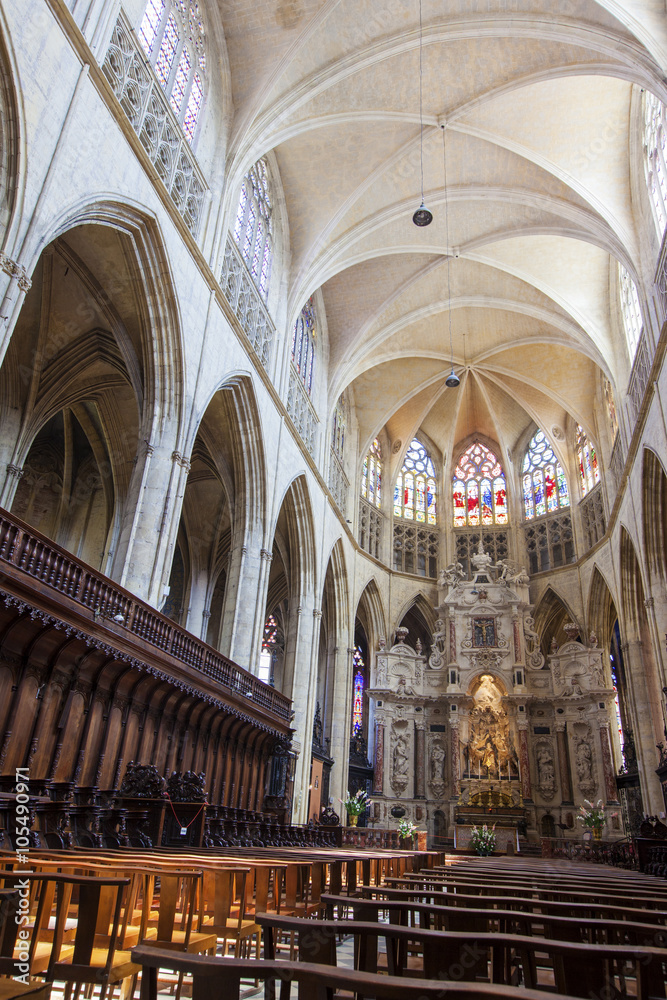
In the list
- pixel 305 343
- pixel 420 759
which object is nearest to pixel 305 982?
pixel 305 343

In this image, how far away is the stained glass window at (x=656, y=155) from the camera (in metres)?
15.9

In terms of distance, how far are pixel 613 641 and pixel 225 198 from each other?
69.4 ft

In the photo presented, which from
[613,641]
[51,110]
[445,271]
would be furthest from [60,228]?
[613,641]

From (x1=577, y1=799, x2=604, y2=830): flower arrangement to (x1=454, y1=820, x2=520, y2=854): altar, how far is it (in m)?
2.05

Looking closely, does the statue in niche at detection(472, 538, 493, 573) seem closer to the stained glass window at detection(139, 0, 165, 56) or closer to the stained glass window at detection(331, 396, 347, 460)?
the stained glass window at detection(331, 396, 347, 460)

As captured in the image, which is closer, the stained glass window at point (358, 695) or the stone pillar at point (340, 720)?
the stone pillar at point (340, 720)

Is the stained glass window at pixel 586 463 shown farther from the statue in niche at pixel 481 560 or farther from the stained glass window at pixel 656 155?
the stained glass window at pixel 656 155

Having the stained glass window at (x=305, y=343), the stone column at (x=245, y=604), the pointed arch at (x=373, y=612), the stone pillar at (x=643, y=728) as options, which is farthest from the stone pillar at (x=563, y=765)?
the stained glass window at (x=305, y=343)

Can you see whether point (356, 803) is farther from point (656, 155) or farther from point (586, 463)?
point (656, 155)

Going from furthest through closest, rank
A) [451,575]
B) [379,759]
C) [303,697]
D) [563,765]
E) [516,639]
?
[451,575] < [516,639] < [379,759] < [563,765] < [303,697]

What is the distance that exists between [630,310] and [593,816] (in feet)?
46.8

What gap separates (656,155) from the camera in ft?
53.4

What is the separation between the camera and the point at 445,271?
925 inches

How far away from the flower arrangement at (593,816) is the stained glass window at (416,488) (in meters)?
12.8
